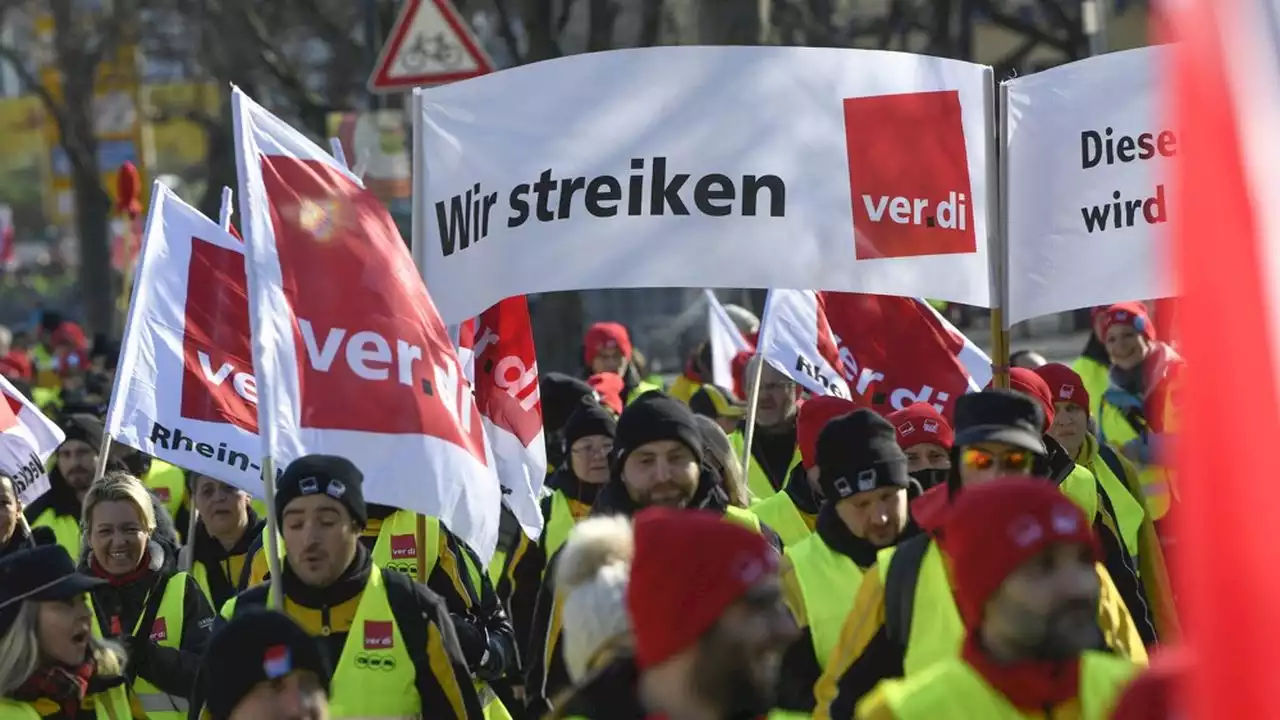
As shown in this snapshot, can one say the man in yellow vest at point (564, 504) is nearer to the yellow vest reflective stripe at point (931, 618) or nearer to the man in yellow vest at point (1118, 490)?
the man in yellow vest at point (1118, 490)

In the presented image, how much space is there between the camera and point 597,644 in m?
4.51

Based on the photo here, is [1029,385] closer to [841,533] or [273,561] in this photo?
[841,533]

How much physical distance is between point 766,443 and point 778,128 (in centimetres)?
292

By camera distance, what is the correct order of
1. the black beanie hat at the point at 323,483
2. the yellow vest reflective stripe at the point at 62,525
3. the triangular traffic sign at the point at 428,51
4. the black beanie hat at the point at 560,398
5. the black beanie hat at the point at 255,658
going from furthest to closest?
the triangular traffic sign at the point at 428,51
the black beanie hat at the point at 560,398
the yellow vest reflective stripe at the point at 62,525
the black beanie hat at the point at 323,483
the black beanie hat at the point at 255,658

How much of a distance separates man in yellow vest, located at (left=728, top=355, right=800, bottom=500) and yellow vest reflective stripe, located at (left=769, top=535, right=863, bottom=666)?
12.5 ft

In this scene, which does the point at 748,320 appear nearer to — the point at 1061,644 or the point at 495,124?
the point at 495,124

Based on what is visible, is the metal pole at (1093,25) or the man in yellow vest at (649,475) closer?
the man in yellow vest at (649,475)

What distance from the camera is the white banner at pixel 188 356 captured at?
8.11m

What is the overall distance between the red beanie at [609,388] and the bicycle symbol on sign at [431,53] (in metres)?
1.89

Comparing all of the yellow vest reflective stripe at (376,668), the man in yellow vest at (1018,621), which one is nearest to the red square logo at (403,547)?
the yellow vest reflective stripe at (376,668)

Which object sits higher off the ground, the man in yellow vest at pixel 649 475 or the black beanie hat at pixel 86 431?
the black beanie hat at pixel 86 431

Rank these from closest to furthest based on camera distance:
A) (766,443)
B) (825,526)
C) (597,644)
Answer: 1. (597,644)
2. (825,526)
3. (766,443)

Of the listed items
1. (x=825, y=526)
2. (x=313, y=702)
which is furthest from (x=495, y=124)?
(x=313, y=702)

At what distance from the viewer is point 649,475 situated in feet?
21.7
